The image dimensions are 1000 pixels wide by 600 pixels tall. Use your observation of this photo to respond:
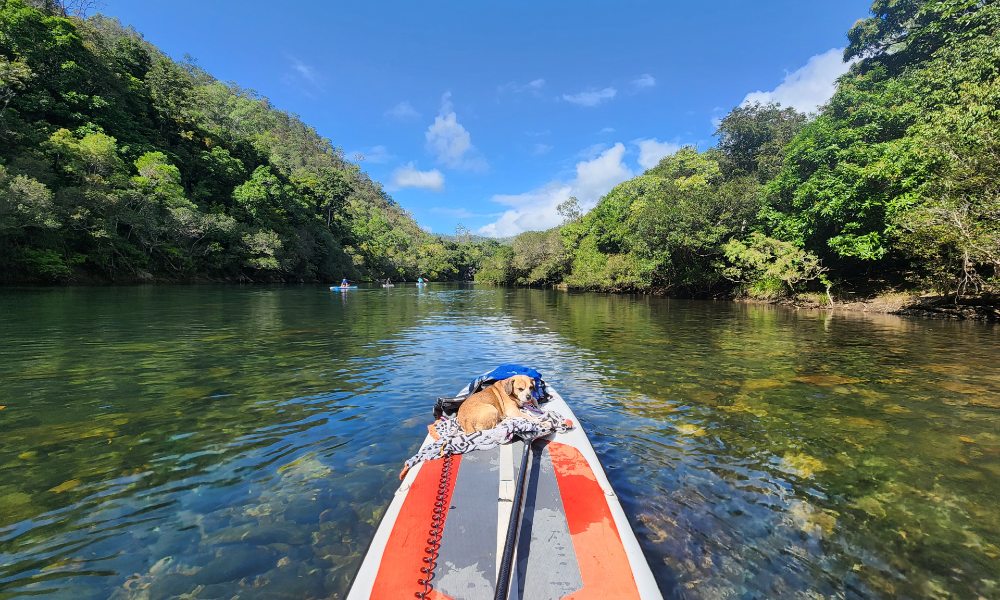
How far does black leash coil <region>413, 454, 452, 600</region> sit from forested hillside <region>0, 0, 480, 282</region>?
3510 centimetres

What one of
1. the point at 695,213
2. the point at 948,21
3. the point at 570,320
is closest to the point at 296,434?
the point at 570,320

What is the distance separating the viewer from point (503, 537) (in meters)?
2.92

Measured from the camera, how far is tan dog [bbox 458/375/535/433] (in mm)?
5039

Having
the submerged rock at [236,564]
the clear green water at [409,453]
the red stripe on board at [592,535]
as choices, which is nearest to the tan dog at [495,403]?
the clear green water at [409,453]

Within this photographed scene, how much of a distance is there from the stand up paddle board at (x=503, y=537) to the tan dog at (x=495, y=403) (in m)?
0.85

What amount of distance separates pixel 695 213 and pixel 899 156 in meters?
13.7

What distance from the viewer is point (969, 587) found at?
299cm

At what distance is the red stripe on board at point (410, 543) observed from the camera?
239 centimetres

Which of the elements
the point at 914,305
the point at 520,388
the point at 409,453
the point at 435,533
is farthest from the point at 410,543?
the point at 914,305

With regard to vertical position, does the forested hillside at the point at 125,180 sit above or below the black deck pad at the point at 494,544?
above

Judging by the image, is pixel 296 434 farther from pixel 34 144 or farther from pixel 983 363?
pixel 34 144

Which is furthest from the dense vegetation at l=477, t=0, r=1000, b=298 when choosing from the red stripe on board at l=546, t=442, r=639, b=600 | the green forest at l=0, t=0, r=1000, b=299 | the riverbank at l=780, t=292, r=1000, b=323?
the red stripe on board at l=546, t=442, r=639, b=600

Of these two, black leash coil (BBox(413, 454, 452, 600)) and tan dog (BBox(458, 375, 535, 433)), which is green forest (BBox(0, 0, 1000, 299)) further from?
black leash coil (BBox(413, 454, 452, 600))

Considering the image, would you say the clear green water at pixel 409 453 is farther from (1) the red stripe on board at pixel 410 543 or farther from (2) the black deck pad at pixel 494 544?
(2) the black deck pad at pixel 494 544
